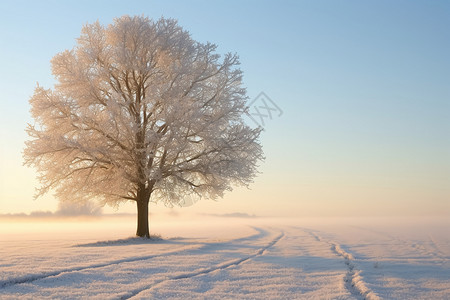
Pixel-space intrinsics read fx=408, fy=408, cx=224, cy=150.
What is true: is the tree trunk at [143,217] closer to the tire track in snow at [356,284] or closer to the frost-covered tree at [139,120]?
the frost-covered tree at [139,120]

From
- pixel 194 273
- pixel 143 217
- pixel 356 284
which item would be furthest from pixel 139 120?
pixel 356 284

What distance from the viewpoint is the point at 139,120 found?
71.9 ft

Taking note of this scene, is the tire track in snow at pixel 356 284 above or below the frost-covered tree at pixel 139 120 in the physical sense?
below

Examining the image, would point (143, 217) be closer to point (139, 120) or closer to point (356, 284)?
point (139, 120)

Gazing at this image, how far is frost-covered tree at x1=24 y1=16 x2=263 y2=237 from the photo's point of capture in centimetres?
2048

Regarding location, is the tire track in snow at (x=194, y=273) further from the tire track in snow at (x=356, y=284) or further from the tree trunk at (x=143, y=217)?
the tree trunk at (x=143, y=217)

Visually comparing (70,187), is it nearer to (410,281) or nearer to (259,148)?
(259,148)

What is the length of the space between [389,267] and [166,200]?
12.9 meters

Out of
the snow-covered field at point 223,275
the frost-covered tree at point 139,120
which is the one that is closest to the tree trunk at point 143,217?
the frost-covered tree at point 139,120

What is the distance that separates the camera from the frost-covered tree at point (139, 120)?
67.2ft

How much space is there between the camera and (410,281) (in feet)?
32.6

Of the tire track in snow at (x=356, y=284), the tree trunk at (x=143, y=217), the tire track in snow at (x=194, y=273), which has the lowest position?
the tire track in snow at (x=356, y=284)

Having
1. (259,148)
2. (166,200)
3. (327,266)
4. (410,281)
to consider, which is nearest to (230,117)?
(259,148)

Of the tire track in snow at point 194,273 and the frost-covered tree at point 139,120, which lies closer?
the tire track in snow at point 194,273
